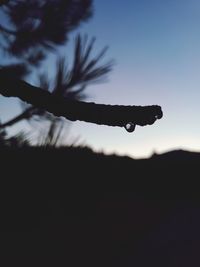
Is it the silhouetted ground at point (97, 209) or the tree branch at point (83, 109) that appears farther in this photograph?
the silhouetted ground at point (97, 209)

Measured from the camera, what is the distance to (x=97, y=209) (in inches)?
97.9

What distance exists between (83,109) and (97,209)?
2.02 m

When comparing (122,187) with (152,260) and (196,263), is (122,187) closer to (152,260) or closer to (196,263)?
(152,260)

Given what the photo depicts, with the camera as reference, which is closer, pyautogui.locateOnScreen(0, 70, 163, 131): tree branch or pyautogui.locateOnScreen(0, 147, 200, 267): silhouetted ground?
pyautogui.locateOnScreen(0, 70, 163, 131): tree branch

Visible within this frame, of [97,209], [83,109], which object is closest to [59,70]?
[83,109]

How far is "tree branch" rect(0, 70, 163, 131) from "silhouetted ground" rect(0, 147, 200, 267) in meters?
0.21

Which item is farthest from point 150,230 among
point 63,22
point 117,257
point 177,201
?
point 63,22

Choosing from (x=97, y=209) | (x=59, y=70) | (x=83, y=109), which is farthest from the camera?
(x=97, y=209)

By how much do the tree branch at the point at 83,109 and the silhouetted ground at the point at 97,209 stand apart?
211 mm

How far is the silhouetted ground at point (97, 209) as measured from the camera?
0.79 metres

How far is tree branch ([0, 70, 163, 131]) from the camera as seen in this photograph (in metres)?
0.54

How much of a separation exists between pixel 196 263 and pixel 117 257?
60 cm

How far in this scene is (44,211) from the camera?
920 mm

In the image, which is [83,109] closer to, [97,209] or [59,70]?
[59,70]
